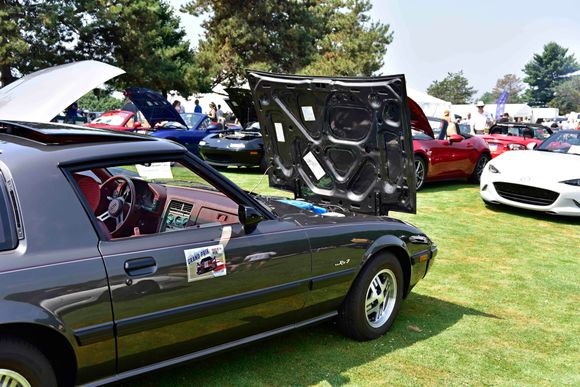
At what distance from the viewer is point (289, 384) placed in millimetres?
2965

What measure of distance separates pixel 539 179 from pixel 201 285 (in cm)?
637

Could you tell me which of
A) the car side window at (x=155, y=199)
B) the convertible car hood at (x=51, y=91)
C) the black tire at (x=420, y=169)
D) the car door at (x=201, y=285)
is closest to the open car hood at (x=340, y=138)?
the car door at (x=201, y=285)

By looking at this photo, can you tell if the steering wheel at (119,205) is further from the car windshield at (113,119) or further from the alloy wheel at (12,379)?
the car windshield at (113,119)

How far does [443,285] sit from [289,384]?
7.64 ft

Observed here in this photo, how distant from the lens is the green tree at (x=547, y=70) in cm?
10269

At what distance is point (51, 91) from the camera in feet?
21.9

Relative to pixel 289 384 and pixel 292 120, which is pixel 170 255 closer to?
pixel 289 384

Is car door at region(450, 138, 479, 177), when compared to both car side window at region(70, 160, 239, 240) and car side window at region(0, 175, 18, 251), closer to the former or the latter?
car side window at region(70, 160, 239, 240)

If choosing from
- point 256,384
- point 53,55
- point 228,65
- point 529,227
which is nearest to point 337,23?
point 228,65

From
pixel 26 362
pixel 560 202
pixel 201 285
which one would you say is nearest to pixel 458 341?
pixel 201 285

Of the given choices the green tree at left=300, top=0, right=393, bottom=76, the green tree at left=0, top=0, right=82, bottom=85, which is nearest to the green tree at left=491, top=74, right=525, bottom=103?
the green tree at left=300, top=0, right=393, bottom=76

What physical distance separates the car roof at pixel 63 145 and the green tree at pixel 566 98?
11037 cm

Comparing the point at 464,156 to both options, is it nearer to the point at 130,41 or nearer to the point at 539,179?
the point at 539,179

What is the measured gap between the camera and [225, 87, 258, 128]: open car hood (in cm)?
1205
